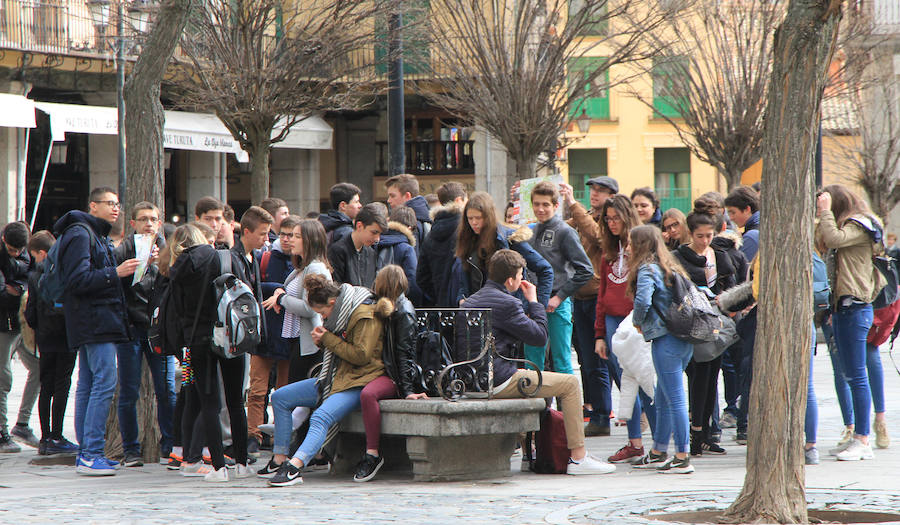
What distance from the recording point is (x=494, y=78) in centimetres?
1939

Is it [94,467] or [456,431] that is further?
[94,467]

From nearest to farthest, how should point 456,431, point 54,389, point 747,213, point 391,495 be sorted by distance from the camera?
point 391,495, point 456,431, point 54,389, point 747,213

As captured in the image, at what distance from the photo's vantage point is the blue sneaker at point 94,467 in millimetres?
8328

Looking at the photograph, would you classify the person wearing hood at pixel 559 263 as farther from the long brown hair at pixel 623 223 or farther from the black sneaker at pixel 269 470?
the black sneaker at pixel 269 470

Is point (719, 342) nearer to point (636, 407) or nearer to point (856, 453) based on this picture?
point (636, 407)

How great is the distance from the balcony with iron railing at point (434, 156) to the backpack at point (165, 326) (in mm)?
27190

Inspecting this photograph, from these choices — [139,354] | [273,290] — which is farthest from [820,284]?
[139,354]

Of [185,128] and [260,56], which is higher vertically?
[185,128]

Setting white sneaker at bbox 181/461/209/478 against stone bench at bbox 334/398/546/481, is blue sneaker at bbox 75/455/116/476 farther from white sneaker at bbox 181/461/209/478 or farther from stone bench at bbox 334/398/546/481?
stone bench at bbox 334/398/546/481

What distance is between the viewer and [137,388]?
28.9ft

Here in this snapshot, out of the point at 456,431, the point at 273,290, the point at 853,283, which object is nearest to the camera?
the point at 456,431

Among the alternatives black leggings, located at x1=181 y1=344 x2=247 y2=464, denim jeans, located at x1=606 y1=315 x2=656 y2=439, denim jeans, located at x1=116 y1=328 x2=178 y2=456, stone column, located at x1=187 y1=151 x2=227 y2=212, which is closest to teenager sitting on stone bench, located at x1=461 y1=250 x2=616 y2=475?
denim jeans, located at x1=606 y1=315 x2=656 y2=439

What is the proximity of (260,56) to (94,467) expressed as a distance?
907 cm

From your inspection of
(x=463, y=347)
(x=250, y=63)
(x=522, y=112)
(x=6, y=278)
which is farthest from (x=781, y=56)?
(x=522, y=112)
